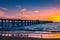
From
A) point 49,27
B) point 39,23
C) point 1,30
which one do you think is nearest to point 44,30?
point 49,27

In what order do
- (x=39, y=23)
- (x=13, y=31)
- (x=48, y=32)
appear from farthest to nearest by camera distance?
(x=39, y=23), (x=13, y=31), (x=48, y=32)

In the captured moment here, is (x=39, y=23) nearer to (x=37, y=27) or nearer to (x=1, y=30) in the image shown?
(x=37, y=27)

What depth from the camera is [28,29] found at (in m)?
24.8

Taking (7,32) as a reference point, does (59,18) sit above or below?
above

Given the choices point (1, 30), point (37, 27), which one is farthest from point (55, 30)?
point (1, 30)

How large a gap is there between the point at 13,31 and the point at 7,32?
1.00 metres

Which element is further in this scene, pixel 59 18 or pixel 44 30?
pixel 44 30

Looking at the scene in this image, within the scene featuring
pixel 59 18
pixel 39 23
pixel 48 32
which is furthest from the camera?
pixel 39 23

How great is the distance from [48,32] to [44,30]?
88cm

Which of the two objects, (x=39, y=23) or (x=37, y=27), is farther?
(x=39, y=23)

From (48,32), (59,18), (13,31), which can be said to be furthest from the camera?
(13,31)

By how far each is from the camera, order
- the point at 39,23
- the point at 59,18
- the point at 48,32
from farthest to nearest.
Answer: the point at 39,23, the point at 48,32, the point at 59,18

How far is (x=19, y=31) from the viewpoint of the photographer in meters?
→ 24.7

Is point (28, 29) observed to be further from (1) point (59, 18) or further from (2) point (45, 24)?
(1) point (59, 18)
